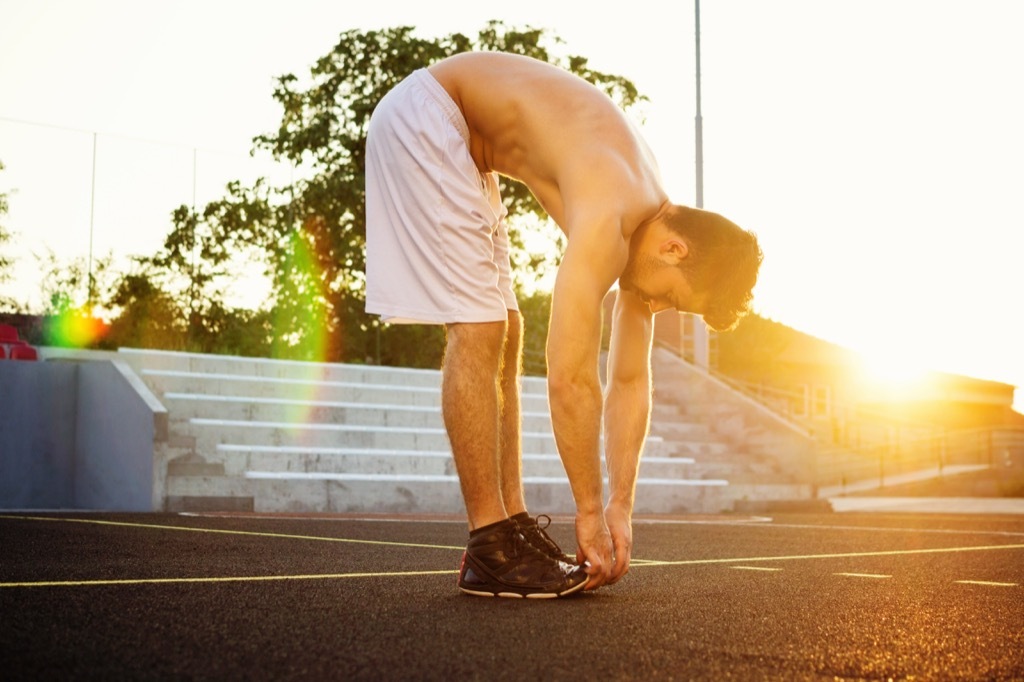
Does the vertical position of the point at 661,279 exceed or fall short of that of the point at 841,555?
it exceeds it

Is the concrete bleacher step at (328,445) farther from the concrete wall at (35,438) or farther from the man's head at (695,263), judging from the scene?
the man's head at (695,263)

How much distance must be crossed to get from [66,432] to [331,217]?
9489mm

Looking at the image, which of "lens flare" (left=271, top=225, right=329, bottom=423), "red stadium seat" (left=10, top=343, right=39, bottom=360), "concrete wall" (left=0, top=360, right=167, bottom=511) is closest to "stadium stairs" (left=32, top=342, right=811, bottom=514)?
"concrete wall" (left=0, top=360, right=167, bottom=511)

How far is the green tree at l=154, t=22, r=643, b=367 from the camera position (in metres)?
17.0

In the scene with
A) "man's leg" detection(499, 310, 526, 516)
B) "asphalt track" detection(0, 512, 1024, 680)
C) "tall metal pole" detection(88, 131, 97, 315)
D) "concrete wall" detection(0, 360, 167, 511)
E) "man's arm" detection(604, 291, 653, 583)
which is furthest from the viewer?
"tall metal pole" detection(88, 131, 97, 315)

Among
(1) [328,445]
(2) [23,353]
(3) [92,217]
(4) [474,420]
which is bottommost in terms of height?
(1) [328,445]

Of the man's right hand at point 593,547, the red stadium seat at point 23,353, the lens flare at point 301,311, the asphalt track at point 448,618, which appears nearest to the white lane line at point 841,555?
the asphalt track at point 448,618

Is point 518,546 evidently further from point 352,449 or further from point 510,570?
point 352,449

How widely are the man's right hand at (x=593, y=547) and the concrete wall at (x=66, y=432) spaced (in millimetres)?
7744

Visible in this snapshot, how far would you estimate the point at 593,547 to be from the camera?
2812 millimetres

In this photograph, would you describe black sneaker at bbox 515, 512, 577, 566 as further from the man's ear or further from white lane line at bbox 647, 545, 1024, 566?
white lane line at bbox 647, 545, 1024, 566

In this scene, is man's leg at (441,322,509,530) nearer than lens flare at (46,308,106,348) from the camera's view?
Yes

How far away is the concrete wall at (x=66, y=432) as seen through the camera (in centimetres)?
1011

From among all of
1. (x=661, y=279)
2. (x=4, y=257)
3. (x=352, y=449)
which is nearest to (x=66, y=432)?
(x=352, y=449)
